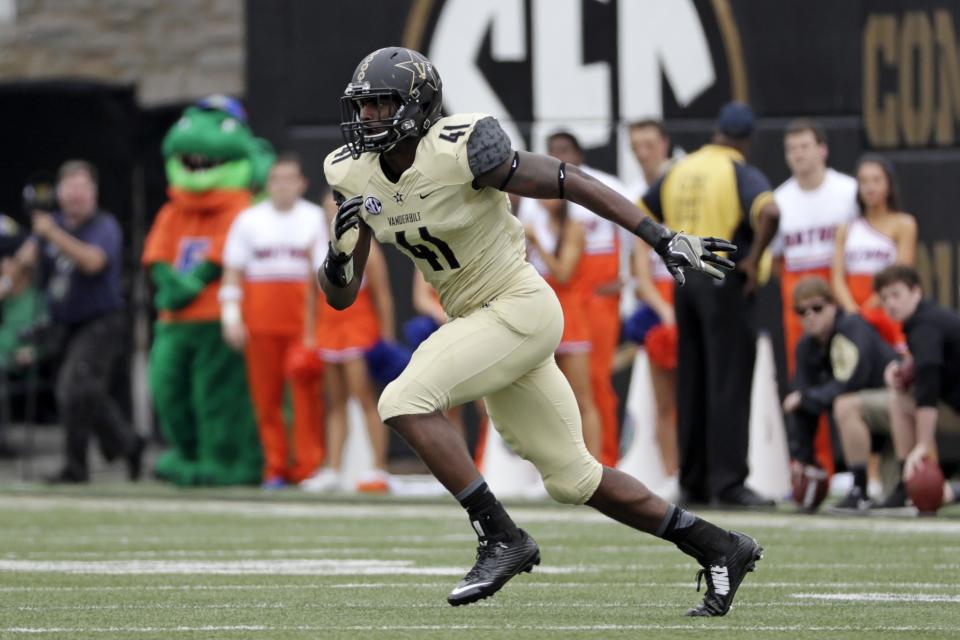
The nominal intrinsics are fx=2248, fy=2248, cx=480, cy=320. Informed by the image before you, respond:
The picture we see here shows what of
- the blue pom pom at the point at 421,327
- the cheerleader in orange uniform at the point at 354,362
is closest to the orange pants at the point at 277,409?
the cheerleader in orange uniform at the point at 354,362

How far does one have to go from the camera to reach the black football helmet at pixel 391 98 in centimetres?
699

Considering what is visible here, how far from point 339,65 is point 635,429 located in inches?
133

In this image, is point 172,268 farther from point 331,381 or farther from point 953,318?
point 953,318

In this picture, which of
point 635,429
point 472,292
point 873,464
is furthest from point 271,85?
point 472,292

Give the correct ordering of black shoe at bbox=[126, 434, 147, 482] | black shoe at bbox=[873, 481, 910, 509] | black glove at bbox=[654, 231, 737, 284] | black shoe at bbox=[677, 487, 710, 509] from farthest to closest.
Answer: black shoe at bbox=[126, 434, 147, 482], black shoe at bbox=[677, 487, 710, 509], black shoe at bbox=[873, 481, 910, 509], black glove at bbox=[654, 231, 737, 284]

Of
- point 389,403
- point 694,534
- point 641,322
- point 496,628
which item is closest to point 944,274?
point 641,322

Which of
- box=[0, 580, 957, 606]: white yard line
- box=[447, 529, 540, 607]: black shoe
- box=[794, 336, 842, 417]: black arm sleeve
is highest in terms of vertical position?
box=[447, 529, 540, 607]: black shoe

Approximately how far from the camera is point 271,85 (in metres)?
14.7

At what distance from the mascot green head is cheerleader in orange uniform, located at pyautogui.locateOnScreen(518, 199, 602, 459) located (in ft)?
7.55

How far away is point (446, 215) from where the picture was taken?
23.0 ft

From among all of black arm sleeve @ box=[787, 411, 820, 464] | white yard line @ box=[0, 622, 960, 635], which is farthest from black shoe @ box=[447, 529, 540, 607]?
black arm sleeve @ box=[787, 411, 820, 464]

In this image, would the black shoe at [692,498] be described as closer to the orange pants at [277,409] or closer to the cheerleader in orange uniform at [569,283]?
the cheerleader in orange uniform at [569,283]

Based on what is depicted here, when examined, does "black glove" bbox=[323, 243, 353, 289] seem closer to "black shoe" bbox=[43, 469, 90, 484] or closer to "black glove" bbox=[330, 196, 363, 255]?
"black glove" bbox=[330, 196, 363, 255]

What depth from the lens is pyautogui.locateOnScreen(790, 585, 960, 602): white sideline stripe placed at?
7.16m
